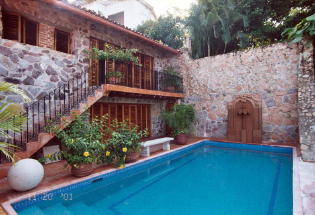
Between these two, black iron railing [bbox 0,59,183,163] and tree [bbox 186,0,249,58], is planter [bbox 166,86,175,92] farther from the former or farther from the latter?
tree [bbox 186,0,249,58]

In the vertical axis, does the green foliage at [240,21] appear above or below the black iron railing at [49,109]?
above

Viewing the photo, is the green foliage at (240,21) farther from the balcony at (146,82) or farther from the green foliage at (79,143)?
the green foliage at (79,143)

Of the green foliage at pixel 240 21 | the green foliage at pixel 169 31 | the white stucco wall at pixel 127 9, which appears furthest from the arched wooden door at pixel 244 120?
the white stucco wall at pixel 127 9

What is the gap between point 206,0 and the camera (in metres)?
11.5

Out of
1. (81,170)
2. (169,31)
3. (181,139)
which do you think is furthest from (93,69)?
(169,31)

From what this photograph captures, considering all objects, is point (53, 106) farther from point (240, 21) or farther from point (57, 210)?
point (240, 21)

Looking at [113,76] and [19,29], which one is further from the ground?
[19,29]

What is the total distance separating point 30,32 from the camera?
6.15m

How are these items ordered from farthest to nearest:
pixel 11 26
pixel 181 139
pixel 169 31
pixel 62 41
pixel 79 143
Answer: pixel 169 31 → pixel 181 139 → pixel 62 41 → pixel 11 26 → pixel 79 143

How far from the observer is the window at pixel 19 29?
5.72m

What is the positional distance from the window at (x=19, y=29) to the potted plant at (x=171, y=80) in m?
6.32

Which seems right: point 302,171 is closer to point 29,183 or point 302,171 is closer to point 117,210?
point 117,210

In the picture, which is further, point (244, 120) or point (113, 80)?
point (244, 120)

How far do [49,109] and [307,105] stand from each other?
8.21 meters
